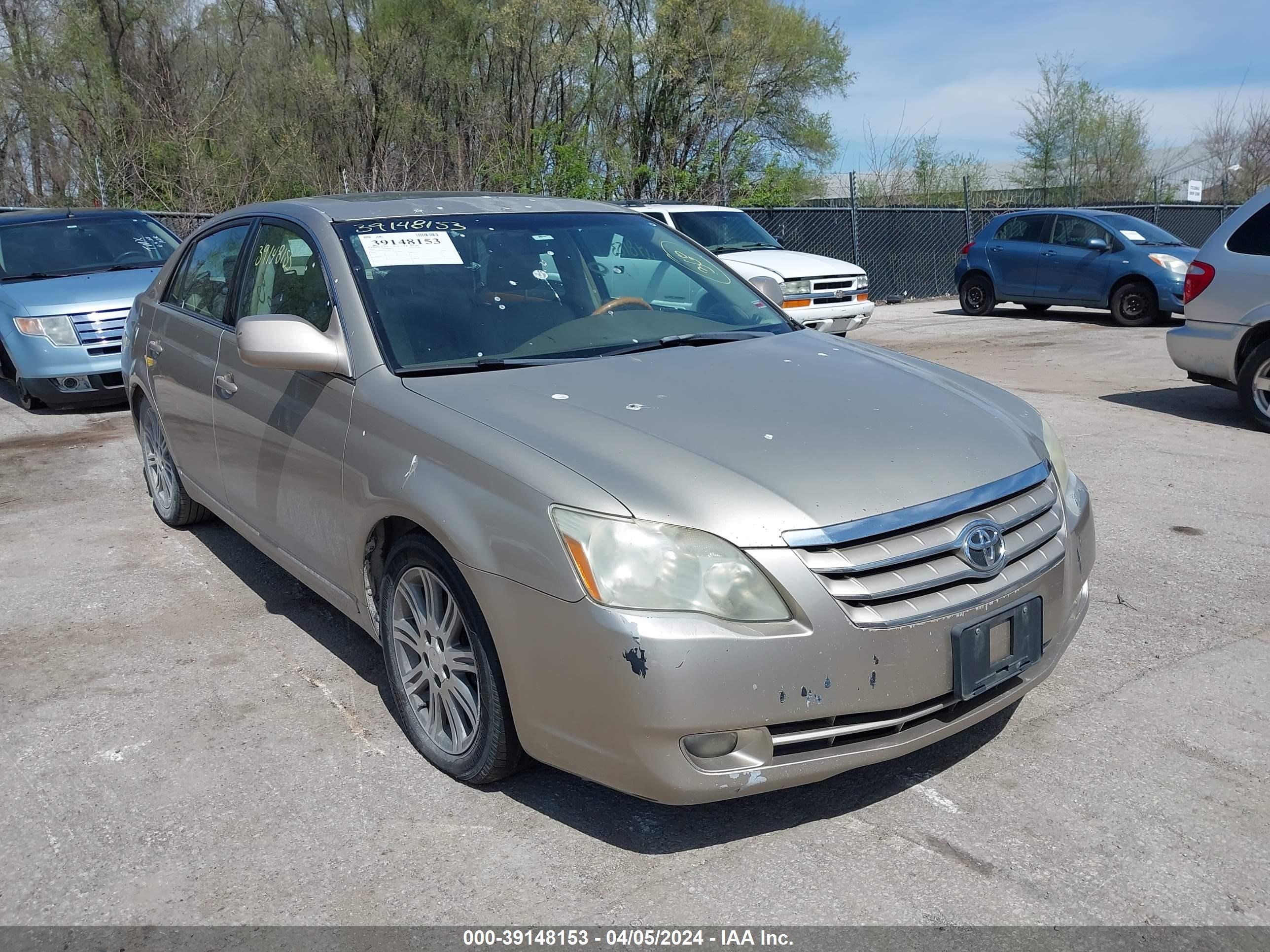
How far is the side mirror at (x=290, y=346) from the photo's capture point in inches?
144

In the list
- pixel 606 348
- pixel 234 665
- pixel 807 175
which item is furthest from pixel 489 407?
pixel 807 175

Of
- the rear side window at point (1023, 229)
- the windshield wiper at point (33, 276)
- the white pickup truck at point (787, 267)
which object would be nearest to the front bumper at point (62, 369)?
the windshield wiper at point (33, 276)

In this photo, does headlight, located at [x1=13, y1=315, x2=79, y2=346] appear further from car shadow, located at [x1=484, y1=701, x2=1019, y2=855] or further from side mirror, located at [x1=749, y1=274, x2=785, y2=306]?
car shadow, located at [x1=484, y1=701, x2=1019, y2=855]

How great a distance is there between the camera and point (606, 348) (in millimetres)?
3873

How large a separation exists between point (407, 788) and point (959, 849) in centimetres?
154

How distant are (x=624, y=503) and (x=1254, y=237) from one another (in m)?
6.79

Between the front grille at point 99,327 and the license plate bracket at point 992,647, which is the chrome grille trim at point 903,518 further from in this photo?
the front grille at point 99,327

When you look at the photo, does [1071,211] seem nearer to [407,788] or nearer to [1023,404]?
[1023,404]

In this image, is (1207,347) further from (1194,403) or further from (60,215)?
(60,215)

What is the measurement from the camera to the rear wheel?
14.8m

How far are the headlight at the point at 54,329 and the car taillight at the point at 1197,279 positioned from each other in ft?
27.6

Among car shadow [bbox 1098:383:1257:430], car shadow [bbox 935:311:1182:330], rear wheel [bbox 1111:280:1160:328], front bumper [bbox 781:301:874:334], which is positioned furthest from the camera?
car shadow [bbox 935:311:1182:330]

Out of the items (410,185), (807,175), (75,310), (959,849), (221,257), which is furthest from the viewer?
(807,175)

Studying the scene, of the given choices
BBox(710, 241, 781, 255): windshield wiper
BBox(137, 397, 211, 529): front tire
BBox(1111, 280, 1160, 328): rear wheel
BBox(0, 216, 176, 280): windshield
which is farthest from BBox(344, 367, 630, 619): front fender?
BBox(1111, 280, 1160, 328): rear wheel
